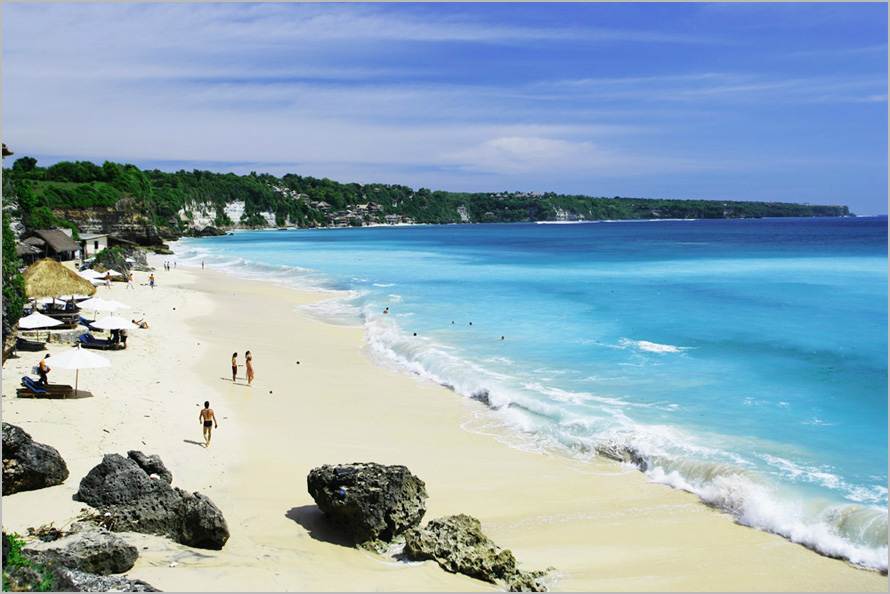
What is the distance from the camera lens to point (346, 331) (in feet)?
85.6

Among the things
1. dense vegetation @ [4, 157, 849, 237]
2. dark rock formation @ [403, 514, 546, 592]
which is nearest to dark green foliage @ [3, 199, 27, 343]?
dark rock formation @ [403, 514, 546, 592]

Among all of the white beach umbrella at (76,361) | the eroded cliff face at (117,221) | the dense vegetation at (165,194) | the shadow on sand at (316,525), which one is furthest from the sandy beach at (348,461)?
the eroded cliff face at (117,221)

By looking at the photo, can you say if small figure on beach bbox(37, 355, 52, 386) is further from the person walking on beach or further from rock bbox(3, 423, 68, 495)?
rock bbox(3, 423, 68, 495)

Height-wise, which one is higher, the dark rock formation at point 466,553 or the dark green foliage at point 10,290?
the dark green foliage at point 10,290

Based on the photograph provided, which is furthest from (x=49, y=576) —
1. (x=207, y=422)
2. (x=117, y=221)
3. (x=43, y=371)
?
(x=117, y=221)

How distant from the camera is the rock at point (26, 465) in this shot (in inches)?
352

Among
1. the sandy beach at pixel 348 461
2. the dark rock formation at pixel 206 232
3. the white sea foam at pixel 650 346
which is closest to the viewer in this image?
the sandy beach at pixel 348 461

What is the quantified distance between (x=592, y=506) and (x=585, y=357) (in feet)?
36.0

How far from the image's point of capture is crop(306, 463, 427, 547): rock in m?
8.69

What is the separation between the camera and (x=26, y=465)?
905 centimetres

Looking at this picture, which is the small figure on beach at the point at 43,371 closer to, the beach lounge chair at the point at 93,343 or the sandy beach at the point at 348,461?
the sandy beach at the point at 348,461

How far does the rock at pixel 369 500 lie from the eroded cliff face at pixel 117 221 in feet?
223

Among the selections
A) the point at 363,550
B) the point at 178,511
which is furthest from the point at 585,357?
the point at 178,511

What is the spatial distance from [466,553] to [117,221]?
72.9m
